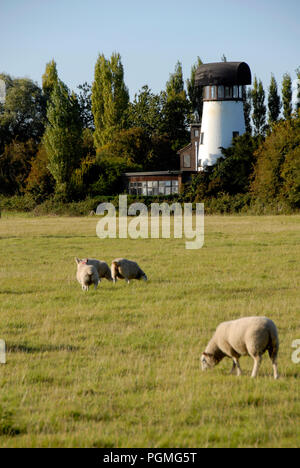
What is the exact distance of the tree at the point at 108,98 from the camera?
95625 millimetres

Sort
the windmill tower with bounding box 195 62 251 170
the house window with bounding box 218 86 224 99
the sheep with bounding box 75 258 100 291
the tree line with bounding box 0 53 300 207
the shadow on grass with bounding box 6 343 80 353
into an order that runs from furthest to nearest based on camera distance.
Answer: the house window with bounding box 218 86 224 99, the windmill tower with bounding box 195 62 251 170, the tree line with bounding box 0 53 300 207, the sheep with bounding box 75 258 100 291, the shadow on grass with bounding box 6 343 80 353

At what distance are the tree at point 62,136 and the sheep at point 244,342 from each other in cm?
6412

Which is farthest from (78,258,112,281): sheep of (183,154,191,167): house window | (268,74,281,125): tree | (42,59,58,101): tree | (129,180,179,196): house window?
(42,59,58,101): tree

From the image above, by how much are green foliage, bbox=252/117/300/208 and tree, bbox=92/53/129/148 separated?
3431 centimetres

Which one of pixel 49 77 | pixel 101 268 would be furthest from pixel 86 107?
pixel 101 268

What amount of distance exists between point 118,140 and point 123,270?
68510 millimetres

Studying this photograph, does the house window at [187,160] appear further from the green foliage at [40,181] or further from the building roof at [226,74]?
the green foliage at [40,181]

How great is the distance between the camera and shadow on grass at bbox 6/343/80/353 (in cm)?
1093

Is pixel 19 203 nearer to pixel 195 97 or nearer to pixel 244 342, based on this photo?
pixel 195 97

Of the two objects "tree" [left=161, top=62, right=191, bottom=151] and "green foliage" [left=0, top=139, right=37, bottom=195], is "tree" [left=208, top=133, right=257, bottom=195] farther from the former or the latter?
"green foliage" [left=0, top=139, right=37, bottom=195]

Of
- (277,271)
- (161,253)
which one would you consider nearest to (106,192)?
(161,253)

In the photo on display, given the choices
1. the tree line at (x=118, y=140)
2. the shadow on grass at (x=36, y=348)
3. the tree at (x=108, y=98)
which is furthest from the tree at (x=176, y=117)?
the shadow on grass at (x=36, y=348)

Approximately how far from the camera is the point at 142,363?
9867 mm
